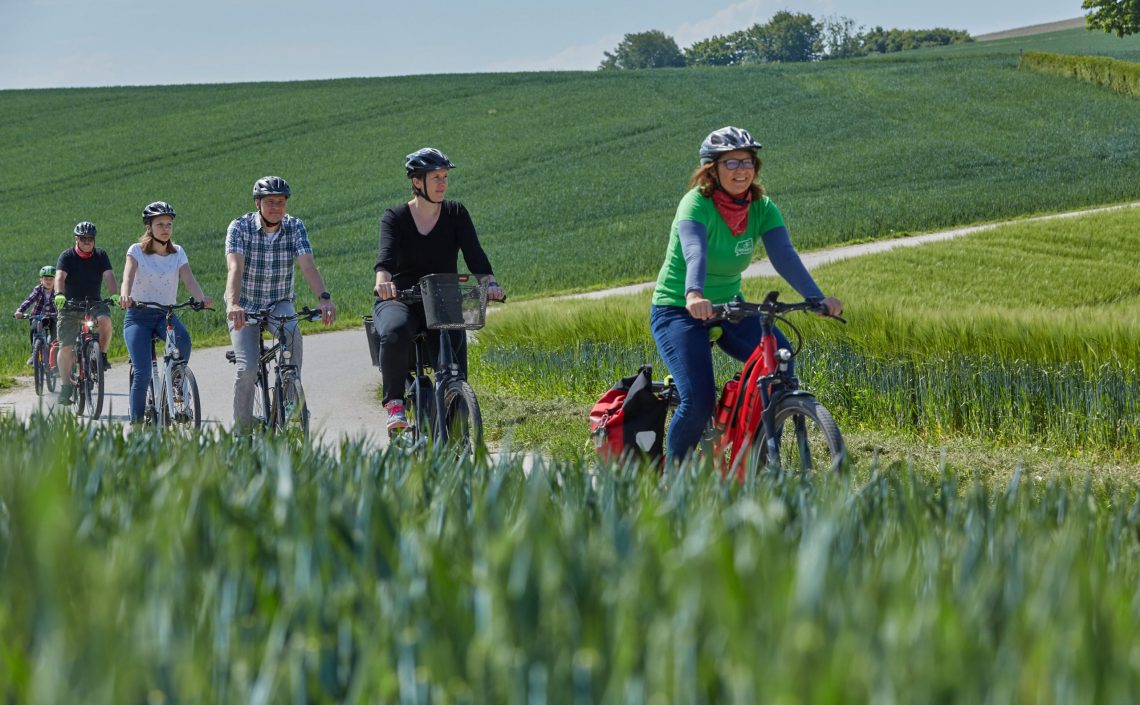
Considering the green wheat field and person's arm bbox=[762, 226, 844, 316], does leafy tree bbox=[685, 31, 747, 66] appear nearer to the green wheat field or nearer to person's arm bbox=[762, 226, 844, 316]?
the green wheat field

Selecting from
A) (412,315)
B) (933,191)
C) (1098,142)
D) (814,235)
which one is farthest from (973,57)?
(412,315)

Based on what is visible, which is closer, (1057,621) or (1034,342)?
(1057,621)

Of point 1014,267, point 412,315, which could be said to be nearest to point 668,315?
point 412,315

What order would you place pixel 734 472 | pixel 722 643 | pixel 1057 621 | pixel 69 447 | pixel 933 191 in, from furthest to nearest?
pixel 933 191
pixel 69 447
pixel 734 472
pixel 1057 621
pixel 722 643

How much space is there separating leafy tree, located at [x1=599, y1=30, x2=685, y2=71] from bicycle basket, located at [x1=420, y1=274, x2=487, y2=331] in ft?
479

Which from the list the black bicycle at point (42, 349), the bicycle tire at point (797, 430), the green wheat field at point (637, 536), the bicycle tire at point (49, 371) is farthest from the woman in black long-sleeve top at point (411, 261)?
the black bicycle at point (42, 349)

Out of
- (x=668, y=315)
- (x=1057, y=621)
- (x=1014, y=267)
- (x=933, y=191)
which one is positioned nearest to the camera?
(x=1057, y=621)

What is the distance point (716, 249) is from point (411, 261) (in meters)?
2.18

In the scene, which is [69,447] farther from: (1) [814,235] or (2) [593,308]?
(1) [814,235]

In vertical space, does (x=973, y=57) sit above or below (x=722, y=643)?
above

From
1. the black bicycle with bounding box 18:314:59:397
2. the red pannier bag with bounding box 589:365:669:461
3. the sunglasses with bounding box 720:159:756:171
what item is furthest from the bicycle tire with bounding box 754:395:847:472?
the black bicycle with bounding box 18:314:59:397

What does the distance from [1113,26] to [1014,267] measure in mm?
48950

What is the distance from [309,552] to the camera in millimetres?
1861

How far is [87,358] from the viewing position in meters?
13.0
